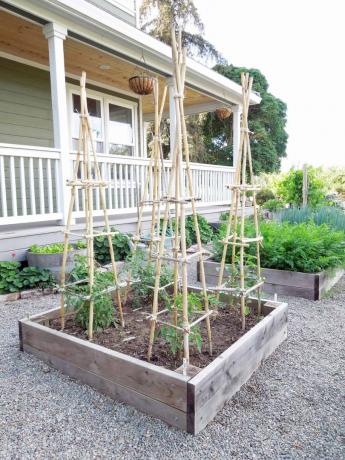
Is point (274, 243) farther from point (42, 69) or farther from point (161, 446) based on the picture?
point (42, 69)

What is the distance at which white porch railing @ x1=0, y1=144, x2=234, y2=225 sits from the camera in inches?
163

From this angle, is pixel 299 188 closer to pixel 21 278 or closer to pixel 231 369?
pixel 21 278

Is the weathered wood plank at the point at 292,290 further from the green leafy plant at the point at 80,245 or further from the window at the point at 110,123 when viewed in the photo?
the window at the point at 110,123

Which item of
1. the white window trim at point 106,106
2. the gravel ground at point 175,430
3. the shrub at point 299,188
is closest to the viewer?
the gravel ground at point 175,430

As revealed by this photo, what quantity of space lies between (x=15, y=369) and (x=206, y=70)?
6268 mm

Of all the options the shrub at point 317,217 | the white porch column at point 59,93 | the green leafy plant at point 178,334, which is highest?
the white porch column at point 59,93

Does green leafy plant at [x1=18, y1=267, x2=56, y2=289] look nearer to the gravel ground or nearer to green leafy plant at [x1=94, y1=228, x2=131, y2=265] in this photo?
green leafy plant at [x1=94, y1=228, x2=131, y2=265]

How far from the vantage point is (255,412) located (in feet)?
6.18

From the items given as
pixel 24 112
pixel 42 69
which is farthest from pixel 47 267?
pixel 42 69

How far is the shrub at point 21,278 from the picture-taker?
3754 mm

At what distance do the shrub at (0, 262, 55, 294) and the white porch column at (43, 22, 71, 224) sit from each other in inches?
38.9

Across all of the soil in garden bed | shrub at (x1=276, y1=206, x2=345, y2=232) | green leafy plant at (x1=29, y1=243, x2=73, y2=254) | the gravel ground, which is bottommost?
the gravel ground

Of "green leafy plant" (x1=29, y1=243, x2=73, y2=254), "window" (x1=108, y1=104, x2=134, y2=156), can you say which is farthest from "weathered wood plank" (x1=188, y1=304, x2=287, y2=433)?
"window" (x1=108, y1=104, x2=134, y2=156)

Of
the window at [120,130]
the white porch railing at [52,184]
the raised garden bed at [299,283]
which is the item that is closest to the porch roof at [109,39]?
the window at [120,130]
